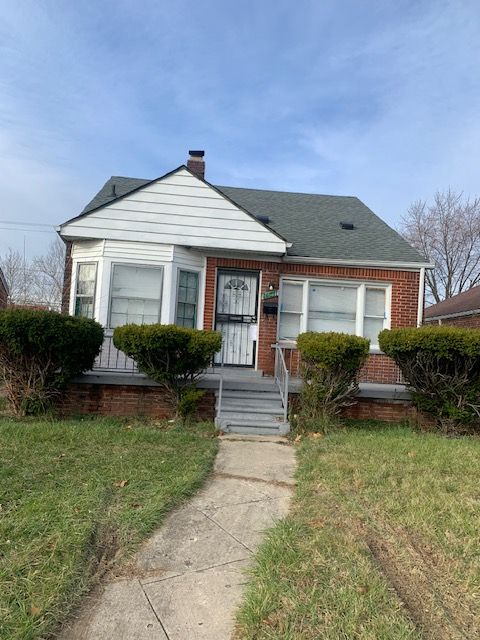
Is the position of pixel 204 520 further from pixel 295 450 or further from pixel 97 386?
pixel 97 386

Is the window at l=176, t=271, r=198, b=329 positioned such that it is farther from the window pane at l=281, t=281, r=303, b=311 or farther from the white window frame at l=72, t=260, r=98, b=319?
the window pane at l=281, t=281, r=303, b=311

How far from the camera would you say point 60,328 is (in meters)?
6.97

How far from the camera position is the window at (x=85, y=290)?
9.95 metres

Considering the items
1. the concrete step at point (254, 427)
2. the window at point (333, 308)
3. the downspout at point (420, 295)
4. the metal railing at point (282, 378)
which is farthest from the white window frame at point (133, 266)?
the downspout at point (420, 295)

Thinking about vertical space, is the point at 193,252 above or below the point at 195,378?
above

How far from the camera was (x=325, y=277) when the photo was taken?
10609 mm

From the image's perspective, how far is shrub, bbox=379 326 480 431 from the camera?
7152mm

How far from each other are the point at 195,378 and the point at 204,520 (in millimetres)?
3947

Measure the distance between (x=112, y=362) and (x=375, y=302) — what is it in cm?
586

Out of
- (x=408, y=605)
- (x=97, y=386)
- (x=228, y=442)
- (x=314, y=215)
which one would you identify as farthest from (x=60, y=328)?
(x=314, y=215)

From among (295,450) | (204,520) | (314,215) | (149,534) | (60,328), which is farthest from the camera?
(314,215)

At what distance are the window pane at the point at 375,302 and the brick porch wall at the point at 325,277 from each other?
0.25 metres

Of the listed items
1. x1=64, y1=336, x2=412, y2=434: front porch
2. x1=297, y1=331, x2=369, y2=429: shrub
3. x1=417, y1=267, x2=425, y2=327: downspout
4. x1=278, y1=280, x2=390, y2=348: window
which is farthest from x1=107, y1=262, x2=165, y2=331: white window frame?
x1=417, y1=267, x2=425, y2=327: downspout

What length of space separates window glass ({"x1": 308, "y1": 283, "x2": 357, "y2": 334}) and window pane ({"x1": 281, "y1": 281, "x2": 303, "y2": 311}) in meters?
0.24
